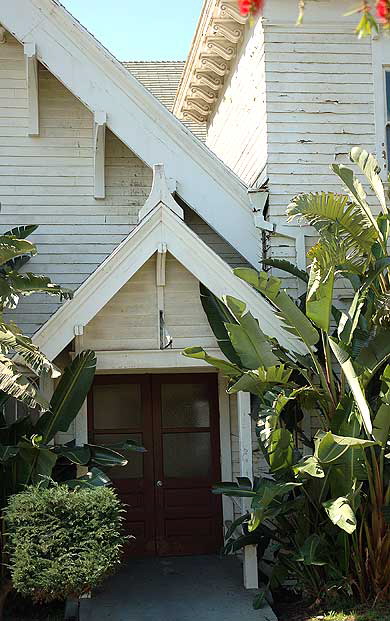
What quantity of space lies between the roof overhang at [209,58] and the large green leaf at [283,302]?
3.76 metres

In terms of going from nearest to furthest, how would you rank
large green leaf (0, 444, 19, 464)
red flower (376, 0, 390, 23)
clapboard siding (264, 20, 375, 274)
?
red flower (376, 0, 390, 23), large green leaf (0, 444, 19, 464), clapboard siding (264, 20, 375, 274)

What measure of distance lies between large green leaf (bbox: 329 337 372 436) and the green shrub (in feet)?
8.05

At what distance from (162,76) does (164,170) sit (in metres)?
8.72

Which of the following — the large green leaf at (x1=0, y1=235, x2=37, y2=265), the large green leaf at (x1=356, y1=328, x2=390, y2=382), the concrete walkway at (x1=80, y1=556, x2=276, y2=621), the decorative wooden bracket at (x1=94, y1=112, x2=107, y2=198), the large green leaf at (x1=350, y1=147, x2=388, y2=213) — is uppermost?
the decorative wooden bracket at (x1=94, y1=112, x2=107, y2=198)

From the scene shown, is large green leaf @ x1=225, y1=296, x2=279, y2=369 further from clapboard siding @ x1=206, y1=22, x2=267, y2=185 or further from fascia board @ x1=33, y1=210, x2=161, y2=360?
clapboard siding @ x1=206, y1=22, x2=267, y2=185

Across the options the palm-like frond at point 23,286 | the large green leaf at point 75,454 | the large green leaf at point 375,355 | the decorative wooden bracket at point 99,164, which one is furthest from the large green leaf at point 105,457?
the decorative wooden bracket at point 99,164

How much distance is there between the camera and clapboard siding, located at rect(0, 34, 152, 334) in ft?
36.1

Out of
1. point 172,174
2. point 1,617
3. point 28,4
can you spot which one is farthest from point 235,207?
point 1,617

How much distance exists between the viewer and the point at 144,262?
9.27 metres

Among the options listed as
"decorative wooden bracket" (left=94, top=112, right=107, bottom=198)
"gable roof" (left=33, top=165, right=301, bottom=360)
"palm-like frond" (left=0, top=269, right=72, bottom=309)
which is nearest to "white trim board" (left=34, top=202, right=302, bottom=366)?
"gable roof" (left=33, top=165, right=301, bottom=360)

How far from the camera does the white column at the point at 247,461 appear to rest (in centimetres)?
926

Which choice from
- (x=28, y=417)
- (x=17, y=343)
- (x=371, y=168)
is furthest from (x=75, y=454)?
(x=371, y=168)

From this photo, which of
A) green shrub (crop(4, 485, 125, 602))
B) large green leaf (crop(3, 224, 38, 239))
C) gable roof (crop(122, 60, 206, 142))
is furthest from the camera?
gable roof (crop(122, 60, 206, 142))

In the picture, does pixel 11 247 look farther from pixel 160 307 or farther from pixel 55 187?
pixel 55 187
